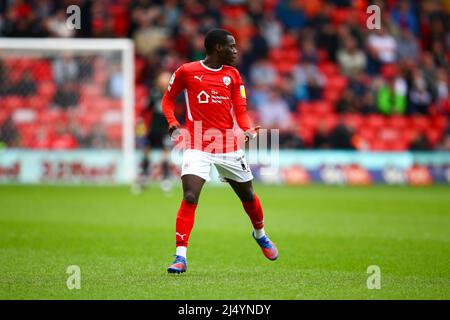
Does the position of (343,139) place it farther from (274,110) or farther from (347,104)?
(274,110)

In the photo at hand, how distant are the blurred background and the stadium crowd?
4 cm

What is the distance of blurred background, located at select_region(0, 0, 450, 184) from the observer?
24.3m

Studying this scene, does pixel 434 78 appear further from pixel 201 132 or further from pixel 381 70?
pixel 201 132

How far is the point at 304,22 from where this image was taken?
30.3 meters

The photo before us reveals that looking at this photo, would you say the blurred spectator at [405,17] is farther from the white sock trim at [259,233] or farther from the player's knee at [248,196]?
the player's knee at [248,196]

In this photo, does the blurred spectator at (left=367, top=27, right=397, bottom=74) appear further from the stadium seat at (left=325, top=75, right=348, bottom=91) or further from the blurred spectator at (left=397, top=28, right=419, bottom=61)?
the stadium seat at (left=325, top=75, right=348, bottom=91)

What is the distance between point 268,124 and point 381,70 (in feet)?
17.8

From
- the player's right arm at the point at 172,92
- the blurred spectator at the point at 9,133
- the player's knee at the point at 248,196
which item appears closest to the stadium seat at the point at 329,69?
the blurred spectator at the point at 9,133

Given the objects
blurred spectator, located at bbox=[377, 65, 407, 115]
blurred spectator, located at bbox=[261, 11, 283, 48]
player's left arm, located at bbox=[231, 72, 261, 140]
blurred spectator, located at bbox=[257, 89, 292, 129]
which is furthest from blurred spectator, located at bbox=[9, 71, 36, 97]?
player's left arm, located at bbox=[231, 72, 261, 140]

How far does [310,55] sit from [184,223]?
20685 millimetres

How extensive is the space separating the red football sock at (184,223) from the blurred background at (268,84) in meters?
12.7

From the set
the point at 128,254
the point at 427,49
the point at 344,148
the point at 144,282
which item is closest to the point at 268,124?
the point at 344,148

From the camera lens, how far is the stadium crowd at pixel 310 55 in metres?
27.0
